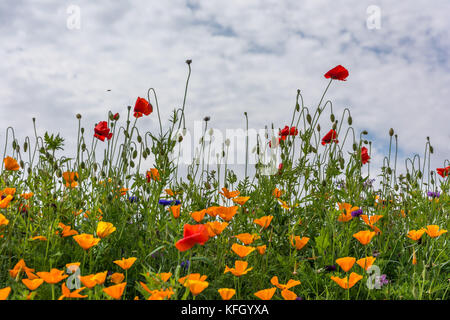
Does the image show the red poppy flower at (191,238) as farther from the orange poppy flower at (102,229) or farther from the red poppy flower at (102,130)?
the red poppy flower at (102,130)

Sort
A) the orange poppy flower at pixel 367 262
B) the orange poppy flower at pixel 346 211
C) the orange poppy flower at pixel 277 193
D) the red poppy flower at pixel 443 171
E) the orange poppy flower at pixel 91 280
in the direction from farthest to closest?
the red poppy flower at pixel 443 171 < the orange poppy flower at pixel 277 193 < the orange poppy flower at pixel 346 211 < the orange poppy flower at pixel 367 262 < the orange poppy flower at pixel 91 280

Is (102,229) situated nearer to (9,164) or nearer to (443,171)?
(9,164)

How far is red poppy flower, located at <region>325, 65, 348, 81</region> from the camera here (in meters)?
2.71

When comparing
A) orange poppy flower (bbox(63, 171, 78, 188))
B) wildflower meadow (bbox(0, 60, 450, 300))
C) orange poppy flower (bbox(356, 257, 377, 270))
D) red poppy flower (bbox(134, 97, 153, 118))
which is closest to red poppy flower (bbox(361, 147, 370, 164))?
wildflower meadow (bbox(0, 60, 450, 300))

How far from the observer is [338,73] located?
2.72 meters

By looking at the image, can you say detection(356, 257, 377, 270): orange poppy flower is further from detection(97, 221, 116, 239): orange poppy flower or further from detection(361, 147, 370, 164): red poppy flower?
detection(361, 147, 370, 164): red poppy flower

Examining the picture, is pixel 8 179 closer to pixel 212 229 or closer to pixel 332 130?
Answer: pixel 212 229

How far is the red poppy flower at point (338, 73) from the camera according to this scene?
2705mm

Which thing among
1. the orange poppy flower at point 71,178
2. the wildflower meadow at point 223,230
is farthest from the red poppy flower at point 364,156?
the orange poppy flower at point 71,178

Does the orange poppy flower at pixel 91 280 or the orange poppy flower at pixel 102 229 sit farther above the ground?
the orange poppy flower at pixel 102 229

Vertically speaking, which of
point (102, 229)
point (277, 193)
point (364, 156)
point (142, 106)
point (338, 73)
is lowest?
point (102, 229)

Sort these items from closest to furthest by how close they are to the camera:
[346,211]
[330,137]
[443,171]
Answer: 1. [346,211]
2. [330,137]
3. [443,171]

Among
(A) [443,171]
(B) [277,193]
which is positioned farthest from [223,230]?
Result: (A) [443,171]
